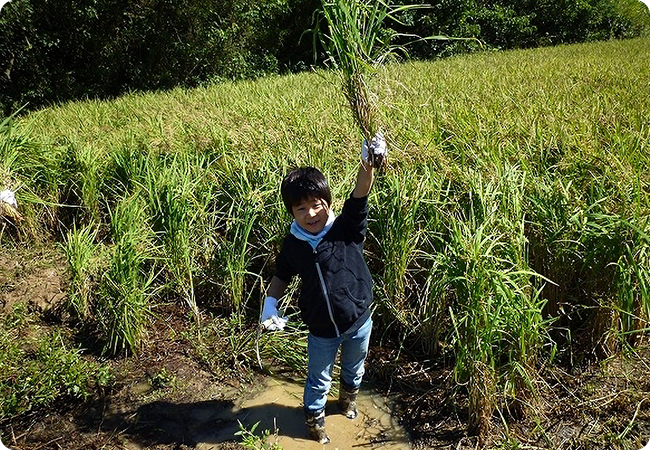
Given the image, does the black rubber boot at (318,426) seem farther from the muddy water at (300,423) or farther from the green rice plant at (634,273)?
the green rice plant at (634,273)

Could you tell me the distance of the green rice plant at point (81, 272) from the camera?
267cm

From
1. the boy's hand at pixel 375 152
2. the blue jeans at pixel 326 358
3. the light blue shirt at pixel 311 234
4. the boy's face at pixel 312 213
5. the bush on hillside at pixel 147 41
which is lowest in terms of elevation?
the blue jeans at pixel 326 358

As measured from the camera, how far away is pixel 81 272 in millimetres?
2670

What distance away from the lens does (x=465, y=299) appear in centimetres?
206

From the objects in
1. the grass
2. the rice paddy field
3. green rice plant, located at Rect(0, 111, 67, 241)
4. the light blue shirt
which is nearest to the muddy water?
the rice paddy field

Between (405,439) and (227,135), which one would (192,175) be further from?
(405,439)

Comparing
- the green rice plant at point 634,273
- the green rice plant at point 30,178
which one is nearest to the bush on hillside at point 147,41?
the green rice plant at point 30,178

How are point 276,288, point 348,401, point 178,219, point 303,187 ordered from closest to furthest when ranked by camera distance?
point 303,187 → point 276,288 → point 348,401 → point 178,219

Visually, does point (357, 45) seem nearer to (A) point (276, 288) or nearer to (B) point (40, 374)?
(A) point (276, 288)

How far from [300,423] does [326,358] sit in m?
0.42

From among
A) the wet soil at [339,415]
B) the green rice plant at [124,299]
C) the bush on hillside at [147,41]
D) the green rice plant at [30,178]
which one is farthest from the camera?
the bush on hillside at [147,41]

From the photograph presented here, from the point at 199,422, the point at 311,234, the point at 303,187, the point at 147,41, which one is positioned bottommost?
the point at 199,422

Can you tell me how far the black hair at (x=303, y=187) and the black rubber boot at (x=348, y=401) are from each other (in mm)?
843

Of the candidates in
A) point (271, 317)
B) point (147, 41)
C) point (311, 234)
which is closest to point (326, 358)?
point (271, 317)
